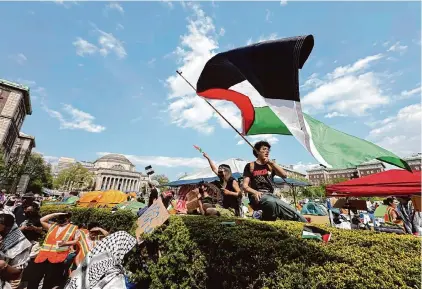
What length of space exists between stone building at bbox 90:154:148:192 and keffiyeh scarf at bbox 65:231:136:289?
10418 cm

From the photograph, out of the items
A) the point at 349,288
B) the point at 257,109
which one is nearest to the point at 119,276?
the point at 349,288

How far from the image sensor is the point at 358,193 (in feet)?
20.7

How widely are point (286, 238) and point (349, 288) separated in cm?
80

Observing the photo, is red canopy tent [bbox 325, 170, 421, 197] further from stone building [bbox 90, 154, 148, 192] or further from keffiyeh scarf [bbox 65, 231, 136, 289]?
stone building [bbox 90, 154, 148, 192]

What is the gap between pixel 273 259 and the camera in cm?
237

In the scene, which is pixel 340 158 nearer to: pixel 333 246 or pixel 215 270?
pixel 333 246

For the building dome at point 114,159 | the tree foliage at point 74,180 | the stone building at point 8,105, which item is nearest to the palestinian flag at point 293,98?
the stone building at point 8,105

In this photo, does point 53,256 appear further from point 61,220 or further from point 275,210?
point 275,210

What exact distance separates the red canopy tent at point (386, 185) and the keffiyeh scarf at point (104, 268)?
6284mm

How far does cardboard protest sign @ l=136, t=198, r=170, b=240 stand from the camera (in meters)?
3.79

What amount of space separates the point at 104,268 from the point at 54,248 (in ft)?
8.78

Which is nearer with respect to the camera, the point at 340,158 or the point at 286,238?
the point at 340,158

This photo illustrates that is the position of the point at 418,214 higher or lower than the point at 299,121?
lower

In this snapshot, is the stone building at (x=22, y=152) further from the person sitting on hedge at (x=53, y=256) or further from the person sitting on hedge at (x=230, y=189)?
the person sitting on hedge at (x=230, y=189)
